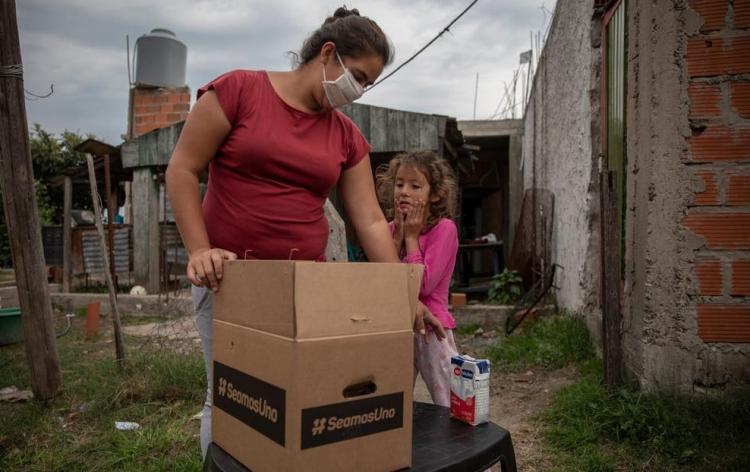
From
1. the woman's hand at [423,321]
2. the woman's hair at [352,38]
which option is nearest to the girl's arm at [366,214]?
the woman's hand at [423,321]

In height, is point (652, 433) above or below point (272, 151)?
below

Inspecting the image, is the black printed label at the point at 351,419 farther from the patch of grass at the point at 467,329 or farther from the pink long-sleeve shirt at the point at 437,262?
the patch of grass at the point at 467,329

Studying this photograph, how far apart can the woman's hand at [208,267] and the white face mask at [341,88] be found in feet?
2.01

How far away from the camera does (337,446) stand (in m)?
1.14

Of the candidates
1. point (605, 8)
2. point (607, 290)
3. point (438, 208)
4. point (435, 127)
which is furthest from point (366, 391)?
point (435, 127)

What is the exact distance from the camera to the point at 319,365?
3.62 ft

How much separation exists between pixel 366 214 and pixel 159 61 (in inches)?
437

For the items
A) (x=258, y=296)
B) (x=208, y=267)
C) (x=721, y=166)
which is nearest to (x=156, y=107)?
(x=721, y=166)

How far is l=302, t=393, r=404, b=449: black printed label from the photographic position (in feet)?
3.61

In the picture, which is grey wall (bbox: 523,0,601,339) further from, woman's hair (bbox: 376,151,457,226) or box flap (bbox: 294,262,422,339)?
box flap (bbox: 294,262,422,339)

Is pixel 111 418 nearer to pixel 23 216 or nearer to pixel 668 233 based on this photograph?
pixel 23 216

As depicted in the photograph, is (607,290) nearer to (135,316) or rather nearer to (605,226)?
(605,226)

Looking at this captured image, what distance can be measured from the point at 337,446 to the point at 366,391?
0.45ft

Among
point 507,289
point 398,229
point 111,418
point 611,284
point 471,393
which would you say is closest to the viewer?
point 471,393
